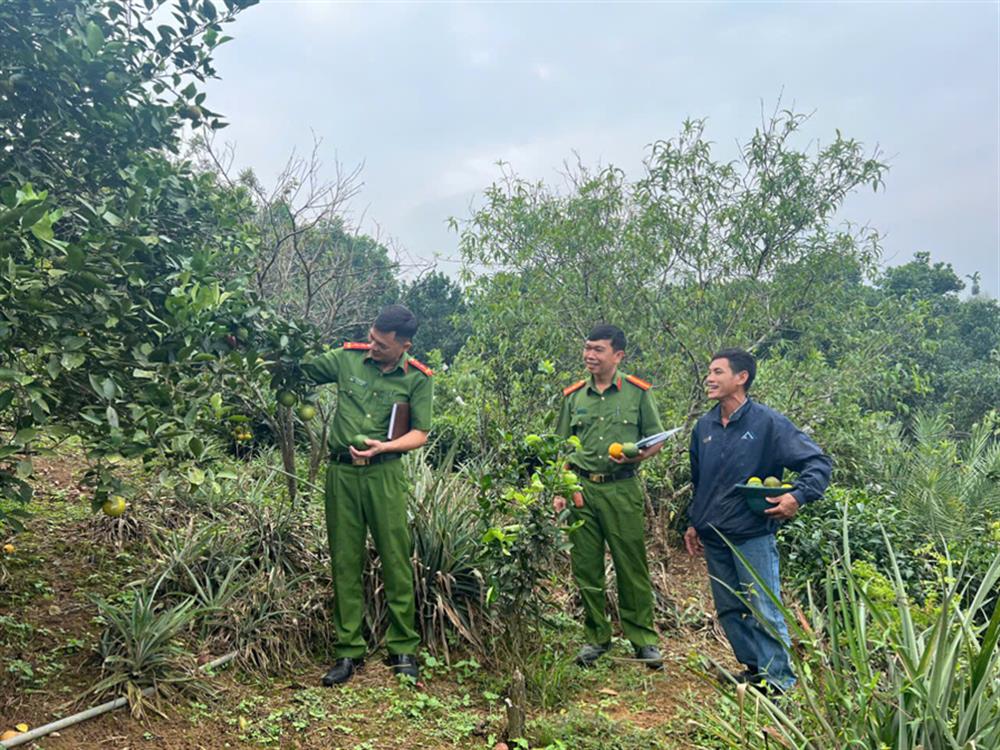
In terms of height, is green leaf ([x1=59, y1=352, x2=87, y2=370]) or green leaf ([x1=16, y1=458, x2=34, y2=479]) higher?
green leaf ([x1=59, y1=352, x2=87, y2=370])

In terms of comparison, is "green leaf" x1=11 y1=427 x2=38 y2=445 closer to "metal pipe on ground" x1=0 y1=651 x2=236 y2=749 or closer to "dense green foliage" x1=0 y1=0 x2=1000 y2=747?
"dense green foliage" x1=0 y1=0 x2=1000 y2=747

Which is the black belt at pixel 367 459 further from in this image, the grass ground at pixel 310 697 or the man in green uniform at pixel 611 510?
the grass ground at pixel 310 697

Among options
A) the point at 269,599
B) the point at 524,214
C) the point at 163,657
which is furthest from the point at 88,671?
the point at 524,214

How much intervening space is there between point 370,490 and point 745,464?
187cm

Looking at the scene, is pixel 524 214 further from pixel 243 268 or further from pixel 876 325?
pixel 876 325

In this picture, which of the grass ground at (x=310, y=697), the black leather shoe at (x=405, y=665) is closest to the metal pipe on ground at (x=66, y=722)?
the grass ground at (x=310, y=697)

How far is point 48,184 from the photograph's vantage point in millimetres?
A: 3127

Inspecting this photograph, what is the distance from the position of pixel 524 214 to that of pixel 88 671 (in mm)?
4170

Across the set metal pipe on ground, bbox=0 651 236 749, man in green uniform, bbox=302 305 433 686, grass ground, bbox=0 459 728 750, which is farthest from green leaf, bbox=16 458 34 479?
man in green uniform, bbox=302 305 433 686

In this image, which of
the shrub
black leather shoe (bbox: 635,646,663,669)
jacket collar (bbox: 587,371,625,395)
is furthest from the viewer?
jacket collar (bbox: 587,371,625,395)

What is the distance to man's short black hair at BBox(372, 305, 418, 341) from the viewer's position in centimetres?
390

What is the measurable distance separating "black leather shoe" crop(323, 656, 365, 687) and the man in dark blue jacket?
187cm

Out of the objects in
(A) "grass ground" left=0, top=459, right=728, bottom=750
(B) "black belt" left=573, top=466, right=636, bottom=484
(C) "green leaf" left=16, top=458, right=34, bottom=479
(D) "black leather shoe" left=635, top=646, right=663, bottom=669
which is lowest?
(D) "black leather shoe" left=635, top=646, right=663, bottom=669

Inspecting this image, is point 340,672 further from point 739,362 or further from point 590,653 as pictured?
point 739,362
